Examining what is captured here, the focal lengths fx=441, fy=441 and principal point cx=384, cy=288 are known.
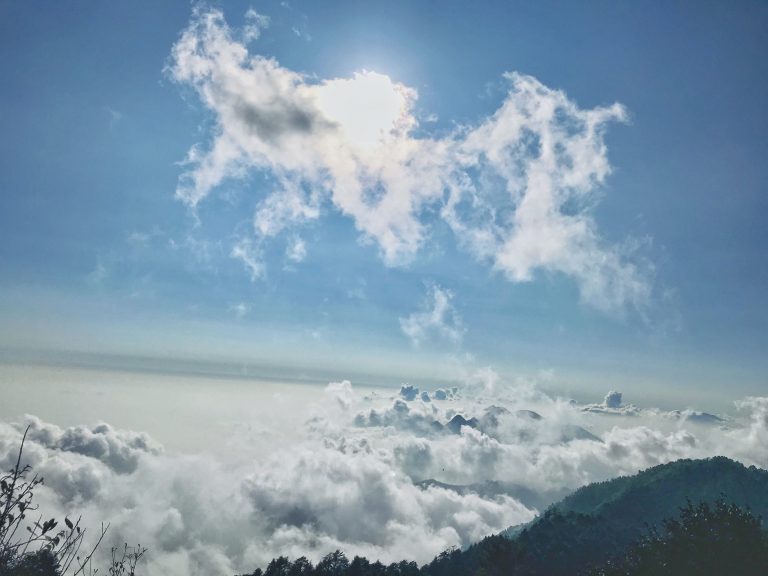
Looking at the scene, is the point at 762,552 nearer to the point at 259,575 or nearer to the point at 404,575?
the point at 404,575

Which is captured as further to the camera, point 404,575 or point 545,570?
point 545,570

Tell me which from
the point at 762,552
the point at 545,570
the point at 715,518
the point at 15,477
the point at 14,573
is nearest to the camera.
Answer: the point at 15,477

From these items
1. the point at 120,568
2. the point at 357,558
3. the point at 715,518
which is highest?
the point at 120,568

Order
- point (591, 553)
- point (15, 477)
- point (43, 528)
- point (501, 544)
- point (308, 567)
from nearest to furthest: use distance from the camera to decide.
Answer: point (43, 528), point (15, 477), point (501, 544), point (308, 567), point (591, 553)

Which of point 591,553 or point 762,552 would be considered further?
point 591,553

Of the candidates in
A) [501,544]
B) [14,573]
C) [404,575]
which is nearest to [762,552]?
[501,544]

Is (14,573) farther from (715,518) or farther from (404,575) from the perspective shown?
(404,575)

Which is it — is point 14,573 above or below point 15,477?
below

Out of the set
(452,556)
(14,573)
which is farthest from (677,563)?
(452,556)

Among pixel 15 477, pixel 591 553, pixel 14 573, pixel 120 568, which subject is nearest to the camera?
pixel 15 477
